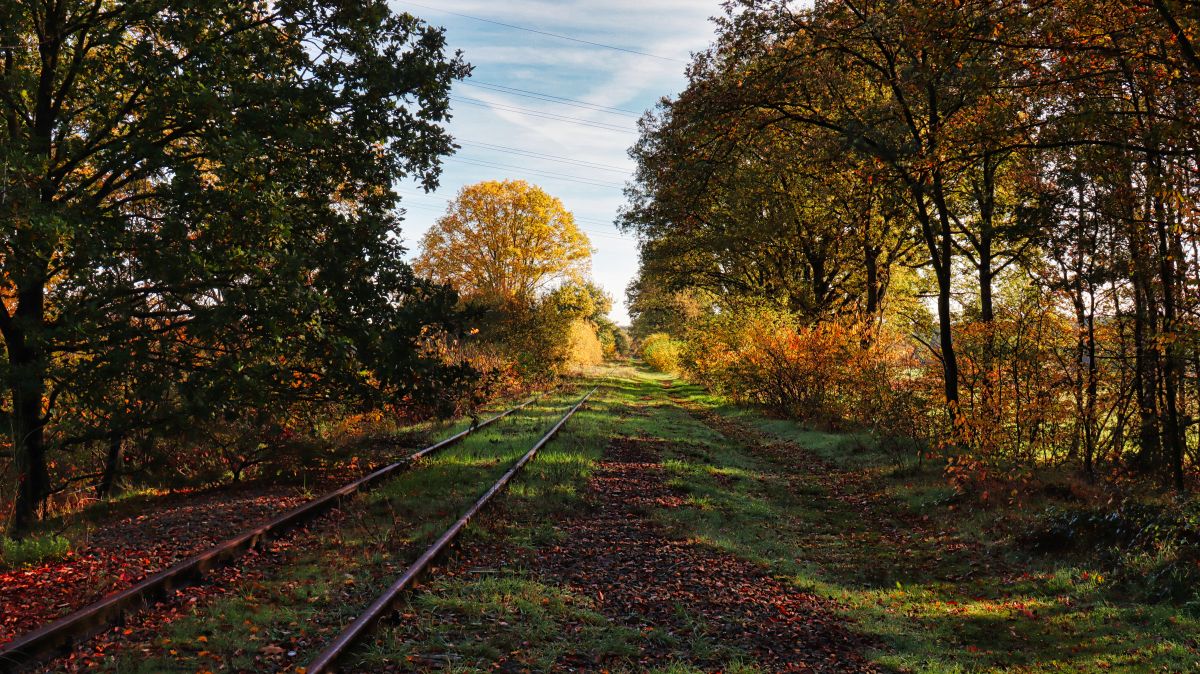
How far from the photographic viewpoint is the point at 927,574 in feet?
26.4

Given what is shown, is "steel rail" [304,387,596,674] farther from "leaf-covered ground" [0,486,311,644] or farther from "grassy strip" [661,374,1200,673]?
"grassy strip" [661,374,1200,673]

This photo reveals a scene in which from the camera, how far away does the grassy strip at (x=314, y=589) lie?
4719mm

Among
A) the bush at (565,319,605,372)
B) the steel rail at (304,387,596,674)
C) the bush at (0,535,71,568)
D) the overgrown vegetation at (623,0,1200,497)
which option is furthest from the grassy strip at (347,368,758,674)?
the bush at (565,319,605,372)

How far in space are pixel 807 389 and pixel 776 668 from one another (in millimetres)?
17851

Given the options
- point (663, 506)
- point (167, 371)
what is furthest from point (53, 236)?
point (663, 506)

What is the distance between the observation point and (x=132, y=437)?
10.7 metres

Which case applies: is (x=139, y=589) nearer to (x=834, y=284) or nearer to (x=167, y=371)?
(x=167, y=371)

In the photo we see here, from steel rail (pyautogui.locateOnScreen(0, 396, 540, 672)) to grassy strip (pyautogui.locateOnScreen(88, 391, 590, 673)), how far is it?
15.0 inches

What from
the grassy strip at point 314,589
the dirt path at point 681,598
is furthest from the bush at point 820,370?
the grassy strip at point 314,589

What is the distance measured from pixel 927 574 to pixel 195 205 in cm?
1046

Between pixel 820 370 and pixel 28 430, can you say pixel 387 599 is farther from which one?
pixel 820 370

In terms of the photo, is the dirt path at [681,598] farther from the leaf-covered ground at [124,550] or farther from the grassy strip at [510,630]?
the leaf-covered ground at [124,550]

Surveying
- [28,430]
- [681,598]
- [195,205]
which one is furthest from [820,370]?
[28,430]

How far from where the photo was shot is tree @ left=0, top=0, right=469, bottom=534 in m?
9.05
